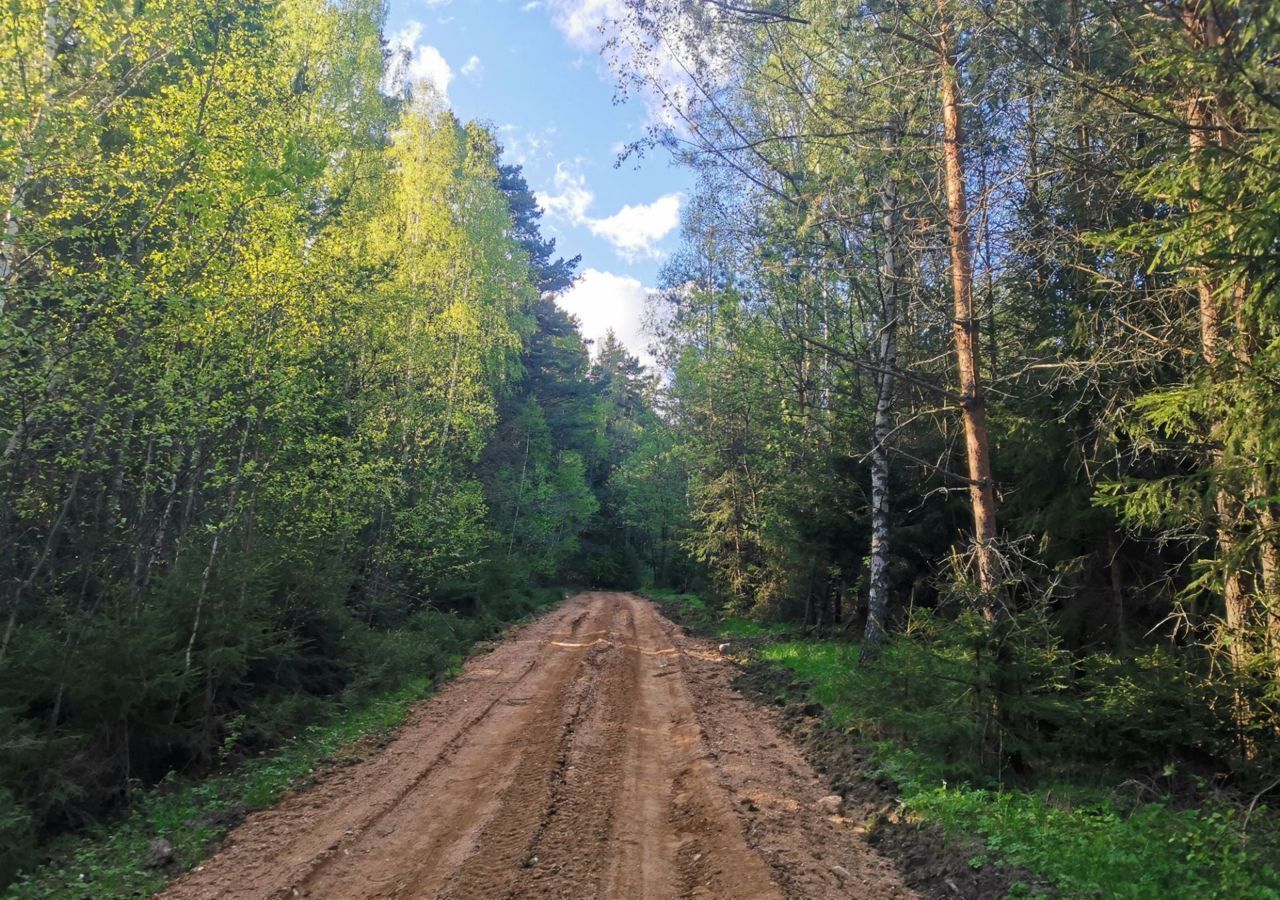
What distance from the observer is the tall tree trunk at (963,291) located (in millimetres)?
7500

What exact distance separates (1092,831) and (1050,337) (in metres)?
6.44

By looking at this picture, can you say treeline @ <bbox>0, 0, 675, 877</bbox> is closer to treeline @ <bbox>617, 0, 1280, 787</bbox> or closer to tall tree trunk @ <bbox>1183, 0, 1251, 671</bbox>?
treeline @ <bbox>617, 0, 1280, 787</bbox>

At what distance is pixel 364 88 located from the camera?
64.1ft

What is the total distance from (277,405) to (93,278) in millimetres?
3034

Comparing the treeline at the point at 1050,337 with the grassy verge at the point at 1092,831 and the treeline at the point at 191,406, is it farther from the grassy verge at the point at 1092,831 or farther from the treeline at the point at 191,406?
the treeline at the point at 191,406

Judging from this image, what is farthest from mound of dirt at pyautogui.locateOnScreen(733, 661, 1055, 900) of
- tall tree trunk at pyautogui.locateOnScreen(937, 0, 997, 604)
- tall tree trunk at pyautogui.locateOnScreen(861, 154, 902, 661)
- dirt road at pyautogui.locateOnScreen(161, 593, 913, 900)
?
tall tree trunk at pyautogui.locateOnScreen(937, 0, 997, 604)

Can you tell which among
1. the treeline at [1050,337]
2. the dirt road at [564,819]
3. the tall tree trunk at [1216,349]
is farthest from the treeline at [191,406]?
the tall tree trunk at [1216,349]

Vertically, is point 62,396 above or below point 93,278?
below

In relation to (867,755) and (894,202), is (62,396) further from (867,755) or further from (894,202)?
(894,202)

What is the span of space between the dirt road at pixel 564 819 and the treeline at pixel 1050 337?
2.19 meters

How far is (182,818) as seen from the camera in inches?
267

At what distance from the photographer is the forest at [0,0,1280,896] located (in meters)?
6.20

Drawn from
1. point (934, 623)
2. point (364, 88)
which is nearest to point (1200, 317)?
point (934, 623)

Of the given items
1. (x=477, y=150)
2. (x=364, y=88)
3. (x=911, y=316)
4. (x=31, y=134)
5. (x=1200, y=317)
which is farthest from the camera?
(x=477, y=150)
